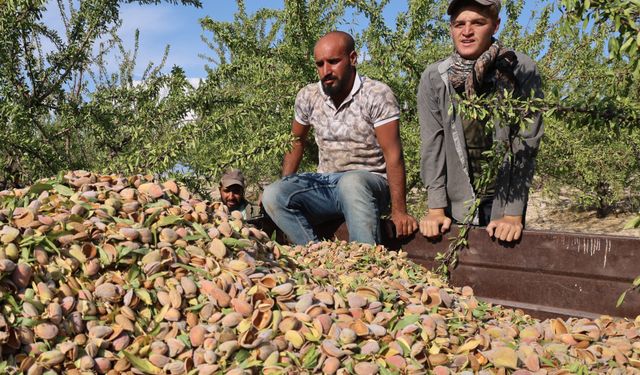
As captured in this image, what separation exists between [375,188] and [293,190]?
1.49ft

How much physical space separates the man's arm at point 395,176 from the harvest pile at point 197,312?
0.96 meters

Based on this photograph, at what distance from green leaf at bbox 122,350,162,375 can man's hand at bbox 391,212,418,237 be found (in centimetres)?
184

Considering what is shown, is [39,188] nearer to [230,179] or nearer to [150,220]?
[150,220]

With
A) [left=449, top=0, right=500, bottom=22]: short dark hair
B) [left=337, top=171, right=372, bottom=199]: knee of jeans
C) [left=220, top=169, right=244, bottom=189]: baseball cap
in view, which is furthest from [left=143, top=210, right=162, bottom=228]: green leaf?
[left=220, top=169, right=244, bottom=189]: baseball cap

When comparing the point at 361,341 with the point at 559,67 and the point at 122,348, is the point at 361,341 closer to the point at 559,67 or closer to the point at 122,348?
the point at 122,348

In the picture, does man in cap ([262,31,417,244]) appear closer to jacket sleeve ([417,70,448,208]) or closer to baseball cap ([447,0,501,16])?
jacket sleeve ([417,70,448,208])

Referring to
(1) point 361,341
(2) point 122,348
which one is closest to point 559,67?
(1) point 361,341

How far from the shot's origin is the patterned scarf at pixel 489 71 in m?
2.85

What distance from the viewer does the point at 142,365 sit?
1.61 m

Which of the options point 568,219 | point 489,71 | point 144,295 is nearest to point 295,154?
point 489,71

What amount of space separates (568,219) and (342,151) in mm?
5962

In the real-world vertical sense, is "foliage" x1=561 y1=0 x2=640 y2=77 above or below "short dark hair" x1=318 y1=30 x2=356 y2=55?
below

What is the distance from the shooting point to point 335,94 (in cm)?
357

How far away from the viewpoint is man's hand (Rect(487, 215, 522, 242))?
275cm
